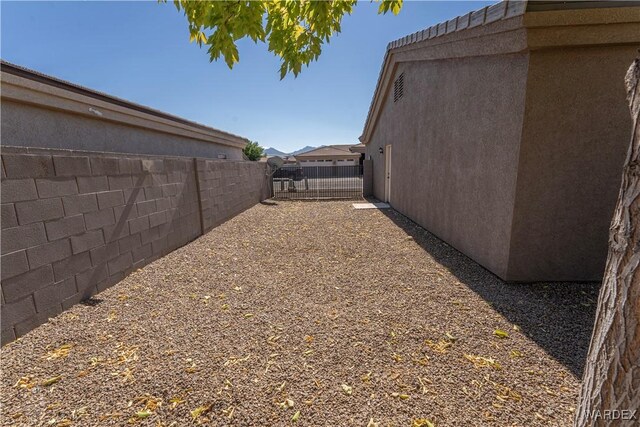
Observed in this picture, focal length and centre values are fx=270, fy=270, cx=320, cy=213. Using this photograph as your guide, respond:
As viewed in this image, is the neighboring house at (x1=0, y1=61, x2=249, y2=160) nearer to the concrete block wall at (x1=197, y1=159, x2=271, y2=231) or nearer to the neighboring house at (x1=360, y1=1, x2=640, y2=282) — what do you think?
the concrete block wall at (x1=197, y1=159, x2=271, y2=231)

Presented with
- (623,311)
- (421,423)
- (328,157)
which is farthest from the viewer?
(328,157)

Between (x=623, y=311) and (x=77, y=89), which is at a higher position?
(x=77, y=89)

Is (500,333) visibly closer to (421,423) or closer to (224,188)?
(421,423)

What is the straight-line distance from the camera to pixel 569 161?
12.1 ft

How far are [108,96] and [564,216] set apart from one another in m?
10.4

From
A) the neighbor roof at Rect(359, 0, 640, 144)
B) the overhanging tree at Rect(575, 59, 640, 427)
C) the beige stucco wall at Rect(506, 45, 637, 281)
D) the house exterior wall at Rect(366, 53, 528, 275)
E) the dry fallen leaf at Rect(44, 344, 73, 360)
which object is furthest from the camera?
the house exterior wall at Rect(366, 53, 528, 275)

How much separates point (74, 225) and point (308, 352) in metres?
3.33

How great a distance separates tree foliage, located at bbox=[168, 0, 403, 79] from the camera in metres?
2.28

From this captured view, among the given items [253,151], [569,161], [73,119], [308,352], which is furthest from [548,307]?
[253,151]

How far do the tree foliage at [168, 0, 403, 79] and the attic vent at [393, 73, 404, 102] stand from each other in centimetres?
684

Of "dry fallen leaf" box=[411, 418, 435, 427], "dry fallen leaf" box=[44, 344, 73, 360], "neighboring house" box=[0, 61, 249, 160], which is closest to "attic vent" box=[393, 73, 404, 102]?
"neighboring house" box=[0, 61, 249, 160]

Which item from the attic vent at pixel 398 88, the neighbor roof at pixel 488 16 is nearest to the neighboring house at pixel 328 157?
the attic vent at pixel 398 88

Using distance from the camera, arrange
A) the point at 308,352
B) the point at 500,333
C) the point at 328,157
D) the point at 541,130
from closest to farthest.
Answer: the point at 308,352 < the point at 500,333 < the point at 541,130 < the point at 328,157

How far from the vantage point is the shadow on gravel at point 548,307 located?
263 centimetres
